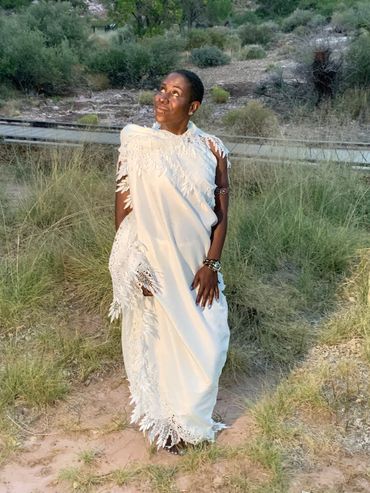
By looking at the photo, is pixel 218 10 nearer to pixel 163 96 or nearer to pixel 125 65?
pixel 125 65

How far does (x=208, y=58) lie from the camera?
736 inches

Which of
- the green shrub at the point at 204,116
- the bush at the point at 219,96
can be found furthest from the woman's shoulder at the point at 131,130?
the bush at the point at 219,96

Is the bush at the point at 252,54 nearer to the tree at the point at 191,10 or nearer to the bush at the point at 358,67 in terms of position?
the bush at the point at 358,67

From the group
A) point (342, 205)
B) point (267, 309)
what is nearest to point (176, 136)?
point (267, 309)

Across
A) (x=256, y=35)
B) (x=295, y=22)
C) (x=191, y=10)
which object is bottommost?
(x=295, y=22)

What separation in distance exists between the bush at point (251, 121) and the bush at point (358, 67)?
3.01 meters

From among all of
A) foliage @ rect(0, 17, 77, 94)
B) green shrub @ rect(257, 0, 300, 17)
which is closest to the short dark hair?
foliage @ rect(0, 17, 77, 94)

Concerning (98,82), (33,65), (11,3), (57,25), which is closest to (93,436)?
(33,65)

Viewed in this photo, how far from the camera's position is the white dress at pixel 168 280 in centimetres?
228

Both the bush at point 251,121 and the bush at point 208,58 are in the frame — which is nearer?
the bush at point 251,121

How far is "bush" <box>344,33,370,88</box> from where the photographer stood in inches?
471

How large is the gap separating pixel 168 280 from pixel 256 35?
25810 mm

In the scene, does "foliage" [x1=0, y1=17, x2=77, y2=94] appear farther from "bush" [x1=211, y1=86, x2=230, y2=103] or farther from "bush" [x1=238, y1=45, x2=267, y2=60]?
"bush" [x1=238, y1=45, x2=267, y2=60]

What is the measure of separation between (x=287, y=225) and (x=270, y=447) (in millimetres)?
2145
